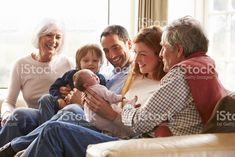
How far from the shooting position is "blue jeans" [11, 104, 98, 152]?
2.26 m

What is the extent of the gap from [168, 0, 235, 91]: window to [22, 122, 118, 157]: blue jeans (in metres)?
1.71

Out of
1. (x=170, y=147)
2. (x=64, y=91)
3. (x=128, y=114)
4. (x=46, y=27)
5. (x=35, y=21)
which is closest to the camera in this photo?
(x=170, y=147)

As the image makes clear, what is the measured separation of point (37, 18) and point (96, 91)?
168 cm

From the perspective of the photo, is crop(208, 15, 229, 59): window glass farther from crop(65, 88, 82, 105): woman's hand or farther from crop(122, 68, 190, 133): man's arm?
crop(122, 68, 190, 133): man's arm

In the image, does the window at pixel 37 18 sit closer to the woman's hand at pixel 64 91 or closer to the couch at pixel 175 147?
the woman's hand at pixel 64 91

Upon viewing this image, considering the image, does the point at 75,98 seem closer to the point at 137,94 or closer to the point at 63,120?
the point at 63,120

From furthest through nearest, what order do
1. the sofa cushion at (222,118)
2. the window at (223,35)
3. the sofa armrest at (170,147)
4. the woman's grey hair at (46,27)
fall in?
the window at (223,35)
the woman's grey hair at (46,27)
the sofa cushion at (222,118)
the sofa armrest at (170,147)

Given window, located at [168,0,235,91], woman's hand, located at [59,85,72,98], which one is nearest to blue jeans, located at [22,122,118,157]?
woman's hand, located at [59,85,72,98]

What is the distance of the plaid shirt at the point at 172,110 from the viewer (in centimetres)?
182

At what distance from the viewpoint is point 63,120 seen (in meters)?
2.39

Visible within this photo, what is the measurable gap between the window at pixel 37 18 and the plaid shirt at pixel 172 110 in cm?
194

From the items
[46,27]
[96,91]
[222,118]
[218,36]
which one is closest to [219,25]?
[218,36]

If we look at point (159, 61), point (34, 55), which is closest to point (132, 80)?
point (159, 61)

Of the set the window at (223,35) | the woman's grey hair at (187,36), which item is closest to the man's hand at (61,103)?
the woman's grey hair at (187,36)
